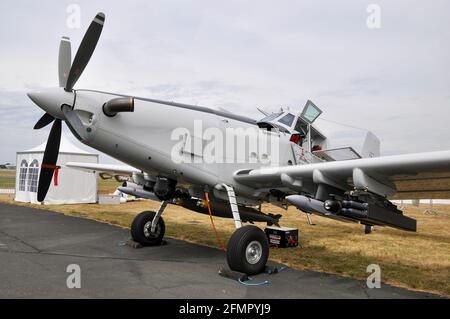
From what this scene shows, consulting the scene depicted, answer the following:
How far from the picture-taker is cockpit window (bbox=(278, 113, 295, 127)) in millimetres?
8867

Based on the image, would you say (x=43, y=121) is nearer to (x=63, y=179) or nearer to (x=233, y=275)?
(x=233, y=275)

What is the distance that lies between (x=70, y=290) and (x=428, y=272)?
6447 mm

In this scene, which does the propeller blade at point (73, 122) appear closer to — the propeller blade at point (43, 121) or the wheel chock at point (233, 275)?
the propeller blade at point (43, 121)

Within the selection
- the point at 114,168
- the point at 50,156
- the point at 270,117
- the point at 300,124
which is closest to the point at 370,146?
the point at 300,124

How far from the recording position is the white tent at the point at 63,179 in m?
21.3

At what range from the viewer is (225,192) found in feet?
25.8

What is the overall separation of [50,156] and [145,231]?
301cm

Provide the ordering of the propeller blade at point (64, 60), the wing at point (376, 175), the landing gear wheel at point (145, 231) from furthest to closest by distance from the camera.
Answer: the landing gear wheel at point (145, 231), the propeller blade at point (64, 60), the wing at point (376, 175)

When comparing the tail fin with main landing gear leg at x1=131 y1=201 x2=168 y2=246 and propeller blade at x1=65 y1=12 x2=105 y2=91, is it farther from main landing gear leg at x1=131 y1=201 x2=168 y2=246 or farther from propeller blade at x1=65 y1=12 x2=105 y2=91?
propeller blade at x1=65 y1=12 x2=105 y2=91

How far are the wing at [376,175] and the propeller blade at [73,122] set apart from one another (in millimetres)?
3040

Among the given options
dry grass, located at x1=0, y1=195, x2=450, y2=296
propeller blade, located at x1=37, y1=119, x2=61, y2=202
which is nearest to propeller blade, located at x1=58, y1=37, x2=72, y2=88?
propeller blade, located at x1=37, y1=119, x2=61, y2=202

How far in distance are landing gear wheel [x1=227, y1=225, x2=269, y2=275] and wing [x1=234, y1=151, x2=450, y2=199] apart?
3.75ft

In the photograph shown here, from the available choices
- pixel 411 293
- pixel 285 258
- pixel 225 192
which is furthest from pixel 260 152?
pixel 411 293

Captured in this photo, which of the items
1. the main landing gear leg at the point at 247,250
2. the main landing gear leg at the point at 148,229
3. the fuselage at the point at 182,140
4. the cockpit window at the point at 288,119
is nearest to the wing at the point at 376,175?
the fuselage at the point at 182,140
